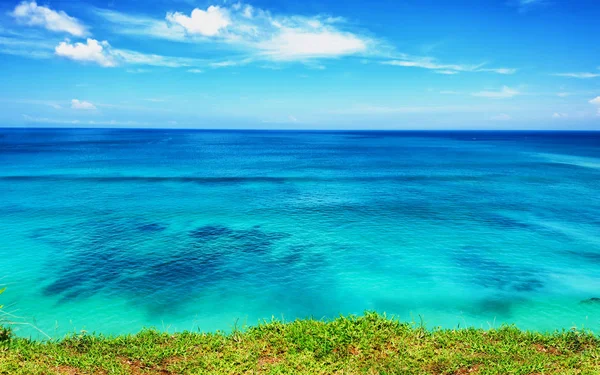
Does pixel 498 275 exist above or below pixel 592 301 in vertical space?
above

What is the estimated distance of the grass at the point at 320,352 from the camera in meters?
8.70

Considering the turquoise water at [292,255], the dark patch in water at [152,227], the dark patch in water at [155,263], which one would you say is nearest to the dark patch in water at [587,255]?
the turquoise water at [292,255]

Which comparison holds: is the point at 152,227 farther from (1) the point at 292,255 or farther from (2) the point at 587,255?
(2) the point at 587,255

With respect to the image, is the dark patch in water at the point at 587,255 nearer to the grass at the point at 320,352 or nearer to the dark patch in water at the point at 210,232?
the grass at the point at 320,352

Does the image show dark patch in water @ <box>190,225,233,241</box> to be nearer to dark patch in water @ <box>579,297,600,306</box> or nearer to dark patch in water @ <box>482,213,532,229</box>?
dark patch in water @ <box>482,213,532,229</box>

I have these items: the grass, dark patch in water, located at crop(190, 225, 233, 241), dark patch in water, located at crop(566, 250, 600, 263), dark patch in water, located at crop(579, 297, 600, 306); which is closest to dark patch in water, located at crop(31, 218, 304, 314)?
dark patch in water, located at crop(190, 225, 233, 241)

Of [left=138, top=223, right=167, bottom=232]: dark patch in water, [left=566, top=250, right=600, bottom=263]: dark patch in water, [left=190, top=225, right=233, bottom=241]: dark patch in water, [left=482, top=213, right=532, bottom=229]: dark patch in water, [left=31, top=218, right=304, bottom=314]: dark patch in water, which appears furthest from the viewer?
[left=482, top=213, right=532, bottom=229]: dark patch in water

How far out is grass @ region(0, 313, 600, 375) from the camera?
28.6 feet

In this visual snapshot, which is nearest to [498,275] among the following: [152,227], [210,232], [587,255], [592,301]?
[592,301]

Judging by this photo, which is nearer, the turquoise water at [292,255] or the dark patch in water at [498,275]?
the turquoise water at [292,255]

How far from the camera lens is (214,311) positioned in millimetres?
16188

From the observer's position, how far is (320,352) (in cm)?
941

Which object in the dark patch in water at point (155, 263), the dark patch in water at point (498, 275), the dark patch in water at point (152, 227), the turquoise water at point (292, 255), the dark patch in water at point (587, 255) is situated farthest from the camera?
the dark patch in water at point (152, 227)

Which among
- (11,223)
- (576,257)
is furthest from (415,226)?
(11,223)
